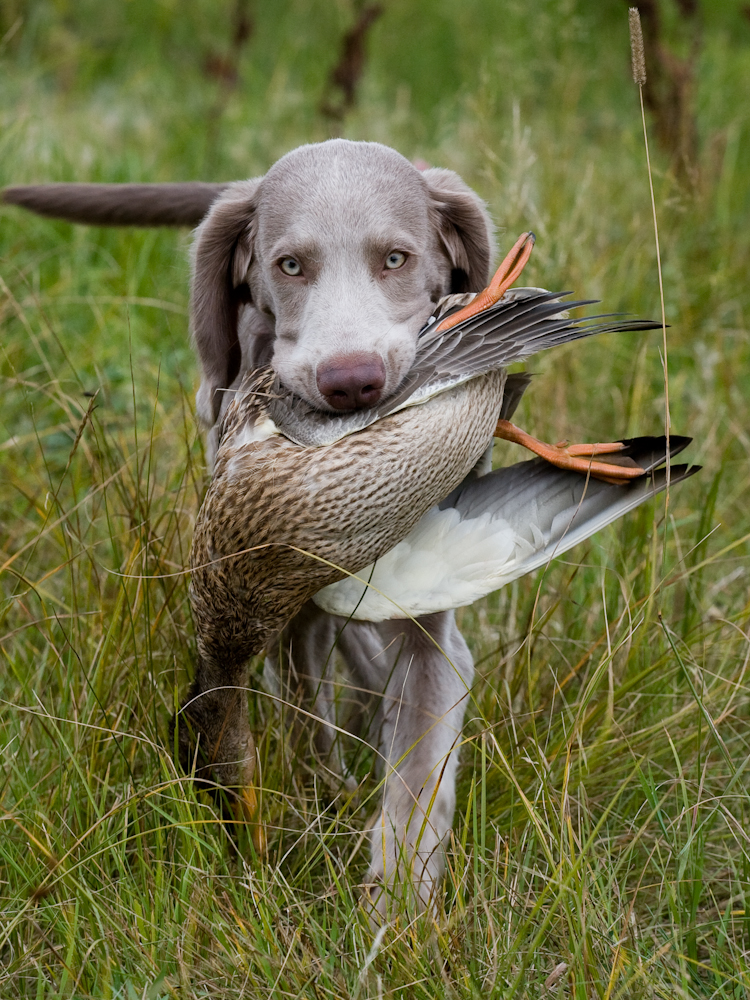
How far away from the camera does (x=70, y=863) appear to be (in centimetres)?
209

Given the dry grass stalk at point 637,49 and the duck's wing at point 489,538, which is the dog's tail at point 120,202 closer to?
the dry grass stalk at point 637,49

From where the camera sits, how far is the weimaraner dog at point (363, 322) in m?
2.10

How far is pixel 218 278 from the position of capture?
2625mm

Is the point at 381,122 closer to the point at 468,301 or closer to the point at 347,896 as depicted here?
the point at 468,301

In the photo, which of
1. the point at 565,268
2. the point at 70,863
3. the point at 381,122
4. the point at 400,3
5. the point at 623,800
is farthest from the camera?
the point at 400,3

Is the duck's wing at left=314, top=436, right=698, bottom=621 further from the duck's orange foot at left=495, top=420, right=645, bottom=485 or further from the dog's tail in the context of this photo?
the dog's tail


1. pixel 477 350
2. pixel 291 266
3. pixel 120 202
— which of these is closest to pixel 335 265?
pixel 291 266

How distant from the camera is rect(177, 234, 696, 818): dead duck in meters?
1.83

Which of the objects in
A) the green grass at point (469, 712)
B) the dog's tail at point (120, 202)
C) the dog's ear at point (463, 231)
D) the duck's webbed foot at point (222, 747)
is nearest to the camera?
the green grass at point (469, 712)

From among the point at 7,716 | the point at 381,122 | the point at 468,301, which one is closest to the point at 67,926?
the point at 7,716

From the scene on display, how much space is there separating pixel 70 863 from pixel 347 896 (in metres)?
0.51

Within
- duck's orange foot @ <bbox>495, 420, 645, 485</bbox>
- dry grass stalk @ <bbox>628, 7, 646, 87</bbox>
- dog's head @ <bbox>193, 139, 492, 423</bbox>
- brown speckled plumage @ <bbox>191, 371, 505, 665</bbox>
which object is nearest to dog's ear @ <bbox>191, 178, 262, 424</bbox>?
dog's head @ <bbox>193, 139, 492, 423</bbox>

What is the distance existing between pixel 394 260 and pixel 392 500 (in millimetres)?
720

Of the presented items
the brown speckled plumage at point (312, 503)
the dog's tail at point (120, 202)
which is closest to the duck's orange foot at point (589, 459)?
the brown speckled plumage at point (312, 503)
